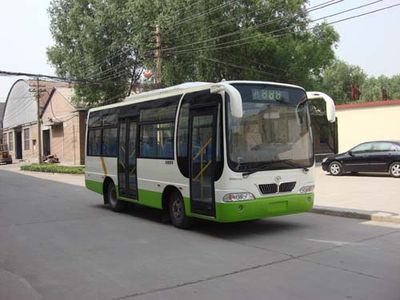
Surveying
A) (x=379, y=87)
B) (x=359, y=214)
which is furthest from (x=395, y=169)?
(x=379, y=87)

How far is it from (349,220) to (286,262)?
4.29 m

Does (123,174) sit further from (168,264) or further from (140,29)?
(140,29)

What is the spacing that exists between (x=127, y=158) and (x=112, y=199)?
6.01 ft

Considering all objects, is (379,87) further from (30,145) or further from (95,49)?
(30,145)

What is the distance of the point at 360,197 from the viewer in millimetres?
14516

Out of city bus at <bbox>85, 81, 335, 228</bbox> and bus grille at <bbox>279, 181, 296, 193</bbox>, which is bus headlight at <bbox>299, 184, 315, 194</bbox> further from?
bus grille at <bbox>279, 181, 296, 193</bbox>

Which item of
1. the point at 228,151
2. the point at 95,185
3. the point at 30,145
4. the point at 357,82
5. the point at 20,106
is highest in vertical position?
the point at 357,82

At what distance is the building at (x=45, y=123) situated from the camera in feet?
161

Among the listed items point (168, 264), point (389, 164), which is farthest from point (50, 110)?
point (168, 264)

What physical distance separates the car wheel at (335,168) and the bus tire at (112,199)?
37.8ft

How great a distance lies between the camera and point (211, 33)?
111ft

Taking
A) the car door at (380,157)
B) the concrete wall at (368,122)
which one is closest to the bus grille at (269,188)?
the car door at (380,157)

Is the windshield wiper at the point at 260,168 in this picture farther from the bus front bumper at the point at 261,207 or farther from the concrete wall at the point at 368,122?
the concrete wall at the point at 368,122

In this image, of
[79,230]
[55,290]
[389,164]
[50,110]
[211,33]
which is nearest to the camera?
[55,290]
